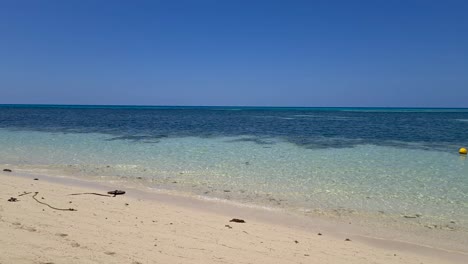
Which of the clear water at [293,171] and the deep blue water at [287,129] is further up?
the deep blue water at [287,129]

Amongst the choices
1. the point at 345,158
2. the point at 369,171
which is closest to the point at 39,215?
the point at 369,171

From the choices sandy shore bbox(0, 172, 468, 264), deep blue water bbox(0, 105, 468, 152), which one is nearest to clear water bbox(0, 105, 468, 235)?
sandy shore bbox(0, 172, 468, 264)

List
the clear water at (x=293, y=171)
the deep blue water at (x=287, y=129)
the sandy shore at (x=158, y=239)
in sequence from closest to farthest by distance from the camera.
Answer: the sandy shore at (x=158, y=239), the clear water at (x=293, y=171), the deep blue water at (x=287, y=129)

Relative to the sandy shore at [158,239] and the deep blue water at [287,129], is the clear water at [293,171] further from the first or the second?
the deep blue water at [287,129]

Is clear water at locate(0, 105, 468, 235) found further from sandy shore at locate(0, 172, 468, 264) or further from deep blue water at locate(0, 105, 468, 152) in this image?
deep blue water at locate(0, 105, 468, 152)

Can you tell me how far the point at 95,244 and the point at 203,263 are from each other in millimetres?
1650

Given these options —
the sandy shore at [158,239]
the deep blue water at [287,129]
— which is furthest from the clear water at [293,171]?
the deep blue water at [287,129]

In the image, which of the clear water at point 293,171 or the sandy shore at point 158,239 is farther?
the clear water at point 293,171

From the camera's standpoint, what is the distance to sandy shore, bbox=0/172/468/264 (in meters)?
4.20

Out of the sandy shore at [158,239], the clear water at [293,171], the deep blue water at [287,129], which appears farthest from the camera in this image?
the deep blue water at [287,129]

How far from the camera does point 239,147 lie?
58.5 feet

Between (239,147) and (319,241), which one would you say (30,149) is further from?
(319,241)

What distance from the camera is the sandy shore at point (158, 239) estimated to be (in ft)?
13.8

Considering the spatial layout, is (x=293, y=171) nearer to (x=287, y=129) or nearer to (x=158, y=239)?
(x=158, y=239)
